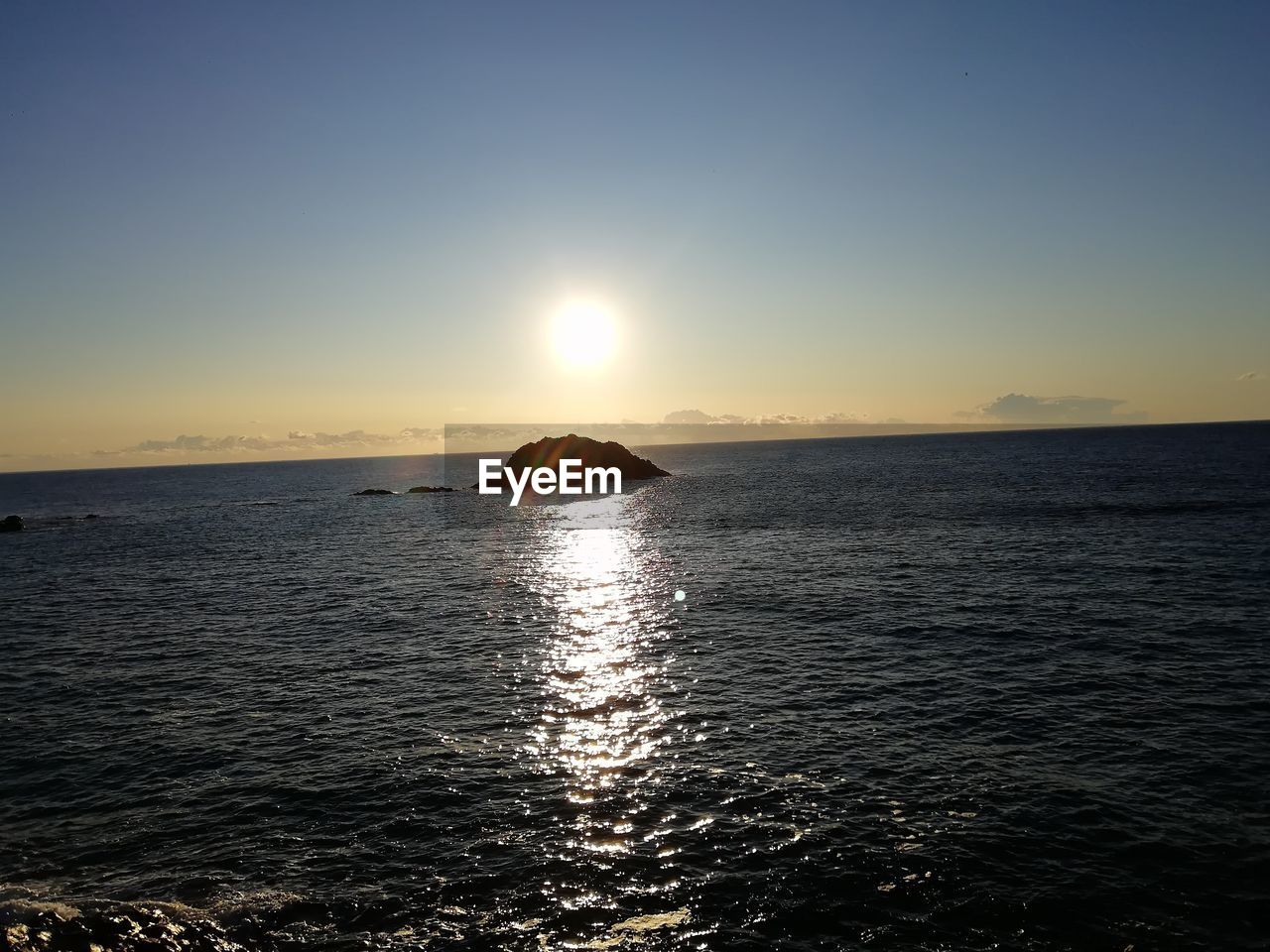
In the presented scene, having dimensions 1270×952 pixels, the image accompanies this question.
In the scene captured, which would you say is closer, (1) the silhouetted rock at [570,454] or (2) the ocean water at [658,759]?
(2) the ocean water at [658,759]

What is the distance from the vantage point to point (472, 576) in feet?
189

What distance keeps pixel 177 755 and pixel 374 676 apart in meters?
8.96

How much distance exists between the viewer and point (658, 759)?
77.3 feet

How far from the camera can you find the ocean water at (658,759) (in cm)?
1597

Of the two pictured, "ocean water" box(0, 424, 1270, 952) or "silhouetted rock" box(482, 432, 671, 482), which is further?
"silhouetted rock" box(482, 432, 671, 482)

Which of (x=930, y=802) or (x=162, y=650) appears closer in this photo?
(x=930, y=802)

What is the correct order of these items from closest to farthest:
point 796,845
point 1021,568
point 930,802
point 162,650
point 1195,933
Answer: point 1195,933
point 796,845
point 930,802
point 162,650
point 1021,568

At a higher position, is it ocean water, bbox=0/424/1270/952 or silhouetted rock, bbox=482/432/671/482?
silhouetted rock, bbox=482/432/671/482

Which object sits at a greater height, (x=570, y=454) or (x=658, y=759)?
(x=570, y=454)

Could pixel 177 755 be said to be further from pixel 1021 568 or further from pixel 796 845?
pixel 1021 568

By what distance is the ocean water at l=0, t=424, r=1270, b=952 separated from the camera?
52.4ft

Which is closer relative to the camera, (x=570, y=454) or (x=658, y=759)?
(x=658, y=759)

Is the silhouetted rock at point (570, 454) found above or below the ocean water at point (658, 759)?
above

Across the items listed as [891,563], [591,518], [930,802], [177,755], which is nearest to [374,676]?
[177,755]
